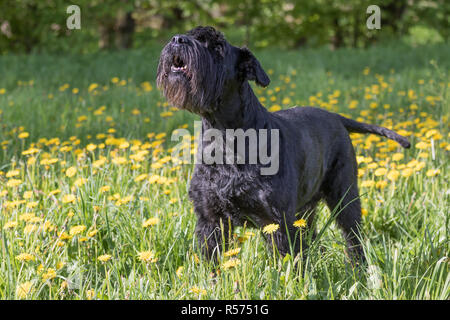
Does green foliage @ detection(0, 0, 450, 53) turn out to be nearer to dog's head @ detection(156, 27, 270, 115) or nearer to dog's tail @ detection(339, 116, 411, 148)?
dog's tail @ detection(339, 116, 411, 148)

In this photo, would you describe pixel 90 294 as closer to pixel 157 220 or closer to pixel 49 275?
pixel 49 275

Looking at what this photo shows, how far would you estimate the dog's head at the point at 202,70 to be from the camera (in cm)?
242

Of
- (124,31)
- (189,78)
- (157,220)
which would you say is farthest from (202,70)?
(124,31)

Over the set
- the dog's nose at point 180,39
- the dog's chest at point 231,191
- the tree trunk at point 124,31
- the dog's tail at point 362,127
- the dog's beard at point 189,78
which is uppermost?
the tree trunk at point 124,31

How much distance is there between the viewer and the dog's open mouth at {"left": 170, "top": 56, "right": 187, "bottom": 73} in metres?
2.49

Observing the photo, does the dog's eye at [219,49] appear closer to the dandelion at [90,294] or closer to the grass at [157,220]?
the grass at [157,220]

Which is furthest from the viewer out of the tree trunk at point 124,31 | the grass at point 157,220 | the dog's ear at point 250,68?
the tree trunk at point 124,31

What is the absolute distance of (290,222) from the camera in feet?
8.36

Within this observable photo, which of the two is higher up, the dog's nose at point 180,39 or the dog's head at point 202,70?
the dog's nose at point 180,39

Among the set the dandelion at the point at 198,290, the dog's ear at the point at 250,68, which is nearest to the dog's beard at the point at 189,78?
the dog's ear at the point at 250,68

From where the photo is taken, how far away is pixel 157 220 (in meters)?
2.45

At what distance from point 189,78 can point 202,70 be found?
0.09m
